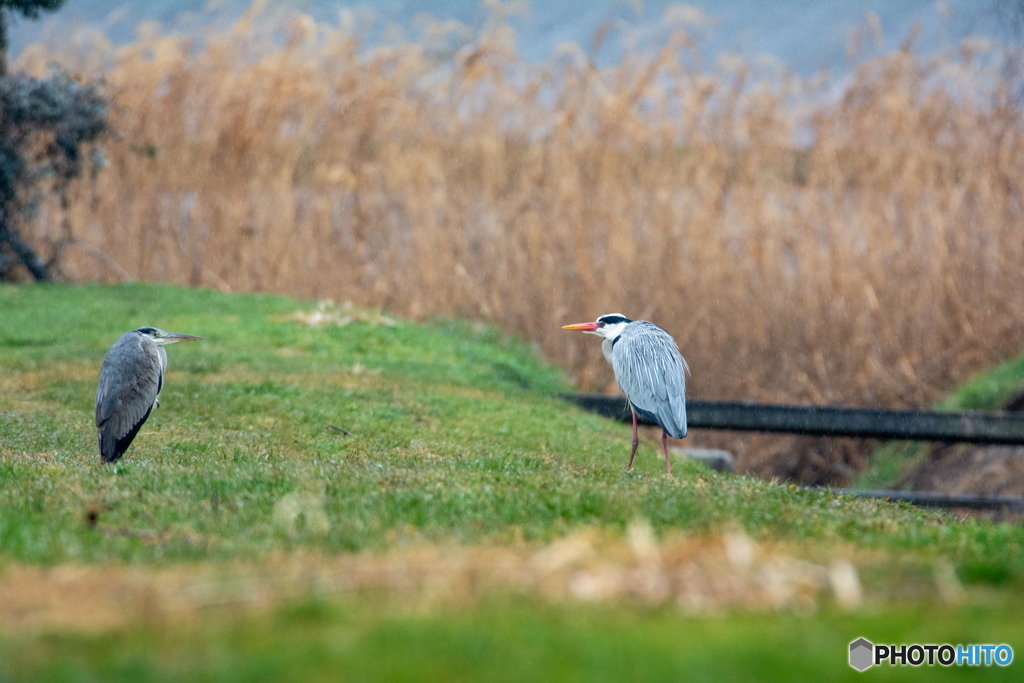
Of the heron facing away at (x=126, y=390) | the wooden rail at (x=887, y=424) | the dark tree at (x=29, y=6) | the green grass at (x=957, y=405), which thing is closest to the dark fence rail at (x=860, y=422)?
the wooden rail at (x=887, y=424)

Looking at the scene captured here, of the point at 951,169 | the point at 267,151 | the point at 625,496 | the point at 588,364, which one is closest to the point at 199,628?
the point at 625,496

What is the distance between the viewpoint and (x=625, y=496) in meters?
5.84

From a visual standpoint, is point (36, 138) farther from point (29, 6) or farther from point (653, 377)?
point (653, 377)

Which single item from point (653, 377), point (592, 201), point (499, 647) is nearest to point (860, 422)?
point (653, 377)

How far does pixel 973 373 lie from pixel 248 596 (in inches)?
534

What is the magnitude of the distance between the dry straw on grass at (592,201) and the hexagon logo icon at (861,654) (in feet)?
40.0

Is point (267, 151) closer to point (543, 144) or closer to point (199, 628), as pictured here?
point (543, 144)

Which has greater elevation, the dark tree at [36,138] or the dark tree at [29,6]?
the dark tree at [29,6]

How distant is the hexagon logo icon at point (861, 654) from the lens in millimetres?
3029

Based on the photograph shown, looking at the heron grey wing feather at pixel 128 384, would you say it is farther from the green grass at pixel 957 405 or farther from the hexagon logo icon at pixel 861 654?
the green grass at pixel 957 405

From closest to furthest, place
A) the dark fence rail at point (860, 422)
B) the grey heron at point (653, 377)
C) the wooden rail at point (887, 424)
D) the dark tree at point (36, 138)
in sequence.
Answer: the grey heron at point (653, 377) < the wooden rail at point (887, 424) < the dark fence rail at point (860, 422) < the dark tree at point (36, 138)

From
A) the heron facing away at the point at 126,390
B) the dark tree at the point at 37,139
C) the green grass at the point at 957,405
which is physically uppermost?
the dark tree at the point at 37,139

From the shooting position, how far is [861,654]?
10.2ft

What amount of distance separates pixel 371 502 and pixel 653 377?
3.41 metres
